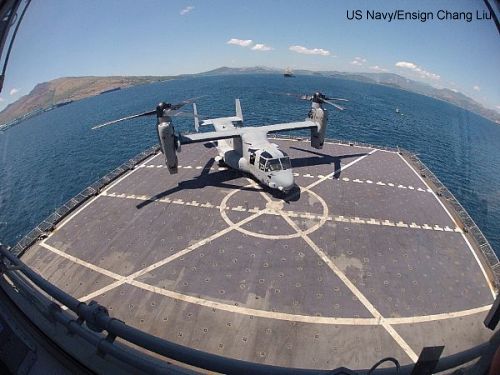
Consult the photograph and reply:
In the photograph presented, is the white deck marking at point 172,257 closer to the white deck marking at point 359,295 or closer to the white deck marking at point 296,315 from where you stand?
the white deck marking at point 296,315

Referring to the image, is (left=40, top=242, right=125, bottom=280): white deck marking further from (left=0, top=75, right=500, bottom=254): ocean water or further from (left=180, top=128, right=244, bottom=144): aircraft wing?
(left=0, top=75, right=500, bottom=254): ocean water

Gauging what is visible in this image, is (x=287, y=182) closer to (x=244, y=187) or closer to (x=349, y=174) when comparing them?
(x=244, y=187)

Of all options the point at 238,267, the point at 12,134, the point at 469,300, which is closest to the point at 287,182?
the point at 238,267

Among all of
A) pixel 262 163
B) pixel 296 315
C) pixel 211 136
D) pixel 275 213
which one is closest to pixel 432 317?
pixel 296 315

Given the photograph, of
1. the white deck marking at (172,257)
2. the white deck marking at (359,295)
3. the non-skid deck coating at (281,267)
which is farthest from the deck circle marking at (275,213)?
the white deck marking at (359,295)

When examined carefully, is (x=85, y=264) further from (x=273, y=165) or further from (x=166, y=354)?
(x=166, y=354)
